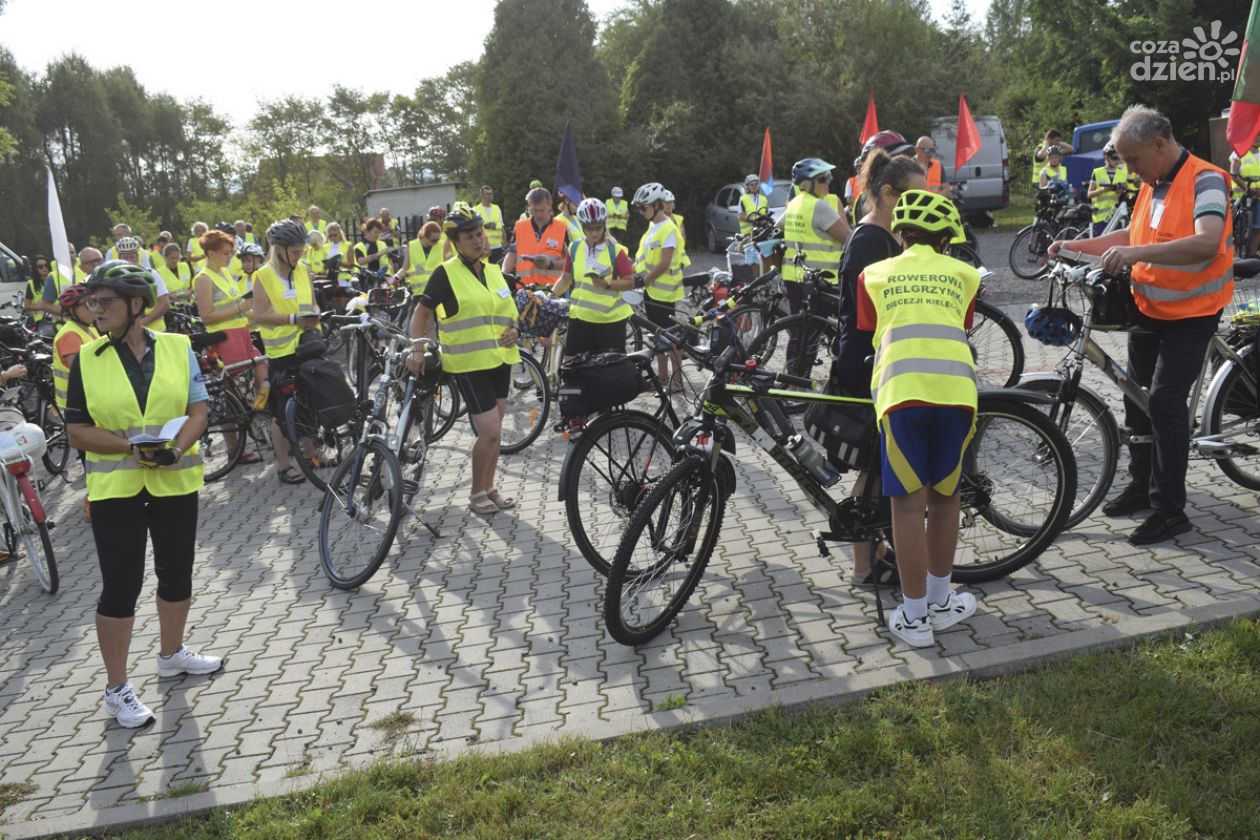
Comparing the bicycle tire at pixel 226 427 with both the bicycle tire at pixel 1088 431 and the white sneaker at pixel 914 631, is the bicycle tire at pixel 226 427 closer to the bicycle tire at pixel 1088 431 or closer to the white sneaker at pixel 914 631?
the white sneaker at pixel 914 631

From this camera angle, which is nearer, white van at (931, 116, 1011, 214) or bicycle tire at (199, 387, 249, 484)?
bicycle tire at (199, 387, 249, 484)

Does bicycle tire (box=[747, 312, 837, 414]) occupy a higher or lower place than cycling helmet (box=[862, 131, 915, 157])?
lower

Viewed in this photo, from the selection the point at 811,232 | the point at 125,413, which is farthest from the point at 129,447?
the point at 811,232

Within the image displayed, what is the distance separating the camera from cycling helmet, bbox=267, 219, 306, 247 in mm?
8031

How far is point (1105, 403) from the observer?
207 inches

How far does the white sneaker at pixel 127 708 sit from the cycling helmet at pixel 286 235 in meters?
4.31

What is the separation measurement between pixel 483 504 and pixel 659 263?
131 inches

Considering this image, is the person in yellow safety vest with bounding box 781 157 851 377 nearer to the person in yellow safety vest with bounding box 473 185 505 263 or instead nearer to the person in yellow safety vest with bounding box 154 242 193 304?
the person in yellow safety vest with bounding box 473 185 505 263

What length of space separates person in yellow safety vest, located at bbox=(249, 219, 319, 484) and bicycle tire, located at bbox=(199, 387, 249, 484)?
0.66m

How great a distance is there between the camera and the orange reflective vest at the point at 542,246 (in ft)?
36.9

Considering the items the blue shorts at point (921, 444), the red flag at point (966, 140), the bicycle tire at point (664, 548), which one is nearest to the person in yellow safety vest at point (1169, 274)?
the blue shorts at point (921, 444)

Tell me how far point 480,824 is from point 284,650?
219 centimetres

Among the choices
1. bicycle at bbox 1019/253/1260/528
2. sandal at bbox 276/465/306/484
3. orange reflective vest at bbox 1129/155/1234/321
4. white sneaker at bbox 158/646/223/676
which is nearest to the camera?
orange reflective vest at bbox 1129/155/1234/321

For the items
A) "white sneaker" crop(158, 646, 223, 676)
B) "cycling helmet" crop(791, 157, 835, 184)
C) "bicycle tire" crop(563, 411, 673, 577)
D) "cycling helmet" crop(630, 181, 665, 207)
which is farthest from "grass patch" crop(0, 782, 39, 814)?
"cycling helmet" crop(630, 181, 665, 207)
